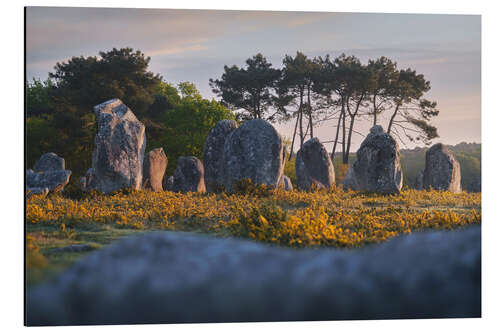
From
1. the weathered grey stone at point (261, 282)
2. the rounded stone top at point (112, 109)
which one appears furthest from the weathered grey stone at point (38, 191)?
the weathered grey stone at point (261, 282)

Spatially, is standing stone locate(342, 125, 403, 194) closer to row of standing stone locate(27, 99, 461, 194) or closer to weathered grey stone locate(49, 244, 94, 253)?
row of standing stone locate(27, 99, 461, 194)

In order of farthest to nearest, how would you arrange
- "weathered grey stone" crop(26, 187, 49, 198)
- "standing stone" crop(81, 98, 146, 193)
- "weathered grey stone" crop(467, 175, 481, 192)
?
"weathered grey stone" crop(467, 175, 481, 192) < "standing stone" crop(81, 98, 146, 193) < "weathered grey stone" crop(26, 187, 49, 198)

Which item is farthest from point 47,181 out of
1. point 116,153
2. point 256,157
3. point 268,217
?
point 268,217

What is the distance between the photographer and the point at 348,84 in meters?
21.1

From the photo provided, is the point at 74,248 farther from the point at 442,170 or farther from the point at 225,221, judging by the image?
the point at 442,170

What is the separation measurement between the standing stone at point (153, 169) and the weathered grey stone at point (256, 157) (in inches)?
206

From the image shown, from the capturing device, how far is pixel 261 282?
3189 mm

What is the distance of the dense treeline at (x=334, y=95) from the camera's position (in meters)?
18.9

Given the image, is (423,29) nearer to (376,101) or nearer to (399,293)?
(399,293)

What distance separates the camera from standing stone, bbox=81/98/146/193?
44.1 feet

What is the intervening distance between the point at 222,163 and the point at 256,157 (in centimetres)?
142

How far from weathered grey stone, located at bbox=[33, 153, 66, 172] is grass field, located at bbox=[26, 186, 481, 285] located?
522 centimetres

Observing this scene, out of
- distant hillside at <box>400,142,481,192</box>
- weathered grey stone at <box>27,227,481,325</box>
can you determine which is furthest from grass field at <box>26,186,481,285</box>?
distant hillside at <box>400,142,481,192</box>
